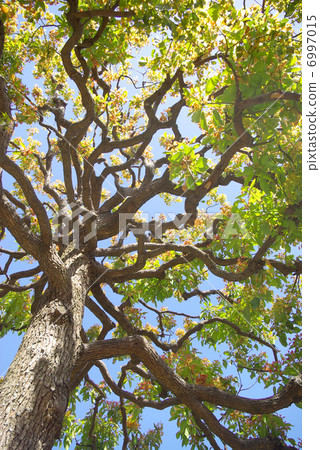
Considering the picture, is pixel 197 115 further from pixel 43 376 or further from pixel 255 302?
pixel 43 376

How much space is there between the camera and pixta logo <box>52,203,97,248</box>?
4.77m

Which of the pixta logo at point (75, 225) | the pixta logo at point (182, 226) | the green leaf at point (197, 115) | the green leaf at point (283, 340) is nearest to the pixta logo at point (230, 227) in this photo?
the pixta logo at point (182, 226)

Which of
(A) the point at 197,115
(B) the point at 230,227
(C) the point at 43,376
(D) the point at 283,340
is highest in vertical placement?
(B) the point at 230,227

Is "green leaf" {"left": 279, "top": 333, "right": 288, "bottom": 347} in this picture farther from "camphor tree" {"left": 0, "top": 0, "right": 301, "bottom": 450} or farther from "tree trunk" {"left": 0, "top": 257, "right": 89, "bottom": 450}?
"tree trunk" {"left": 0, "top": 257, "right": 89, "bottom": 450}

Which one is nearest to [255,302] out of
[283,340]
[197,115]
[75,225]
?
[283,340]

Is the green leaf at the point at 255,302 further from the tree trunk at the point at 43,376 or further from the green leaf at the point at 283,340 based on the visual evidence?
the tree trunk at the point at 43,376

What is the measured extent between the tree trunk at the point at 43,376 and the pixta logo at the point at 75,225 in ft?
3.77

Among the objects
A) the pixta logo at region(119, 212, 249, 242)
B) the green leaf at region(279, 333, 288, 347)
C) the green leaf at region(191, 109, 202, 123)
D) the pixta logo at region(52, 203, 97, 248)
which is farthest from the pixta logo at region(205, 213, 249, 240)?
the pixta logo at region(52, 203, 97, 248)

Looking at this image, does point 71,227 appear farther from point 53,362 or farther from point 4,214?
point 53,362

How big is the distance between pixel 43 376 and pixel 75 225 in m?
2.60

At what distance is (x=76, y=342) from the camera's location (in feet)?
10.6

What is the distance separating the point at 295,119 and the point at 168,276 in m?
3.37

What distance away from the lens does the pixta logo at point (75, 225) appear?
4.77 m

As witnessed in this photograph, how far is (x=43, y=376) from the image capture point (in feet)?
8.80
